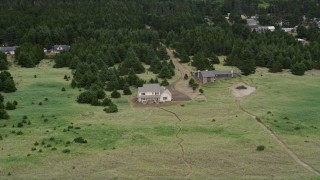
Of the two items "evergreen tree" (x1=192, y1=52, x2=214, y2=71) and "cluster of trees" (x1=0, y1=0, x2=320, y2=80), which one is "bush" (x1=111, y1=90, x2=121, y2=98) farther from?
"evergreen tree" (x1=192, y1=52, x2=214, y2=71)

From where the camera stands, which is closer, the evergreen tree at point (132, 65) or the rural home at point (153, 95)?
the rural home at point (153, 95)

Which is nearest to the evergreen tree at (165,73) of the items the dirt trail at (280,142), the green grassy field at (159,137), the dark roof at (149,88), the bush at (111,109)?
the green grassy field at (159,137)

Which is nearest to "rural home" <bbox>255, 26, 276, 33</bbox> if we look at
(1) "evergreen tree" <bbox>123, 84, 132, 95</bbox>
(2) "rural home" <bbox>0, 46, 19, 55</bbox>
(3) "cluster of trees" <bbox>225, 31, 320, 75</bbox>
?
(3) "cluster of trees" <bbox>225, 31, 320, 75</bbox>

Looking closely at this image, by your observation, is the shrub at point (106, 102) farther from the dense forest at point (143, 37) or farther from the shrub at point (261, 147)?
the shrub at point (261, 147)

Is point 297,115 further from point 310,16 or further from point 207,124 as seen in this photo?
point 310,16

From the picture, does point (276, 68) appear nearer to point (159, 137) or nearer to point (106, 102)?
point (106, 102)
